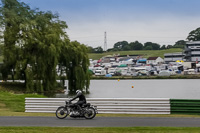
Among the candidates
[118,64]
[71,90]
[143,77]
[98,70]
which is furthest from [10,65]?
[118,64]

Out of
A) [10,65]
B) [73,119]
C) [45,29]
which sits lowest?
[73,119]

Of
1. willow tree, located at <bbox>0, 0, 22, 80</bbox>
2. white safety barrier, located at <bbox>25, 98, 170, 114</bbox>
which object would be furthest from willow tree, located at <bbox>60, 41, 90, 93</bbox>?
white safety barrier, located at <bbox>25, 98, 170, 114</bbox>

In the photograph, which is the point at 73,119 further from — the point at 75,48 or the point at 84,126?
the point at 75,48

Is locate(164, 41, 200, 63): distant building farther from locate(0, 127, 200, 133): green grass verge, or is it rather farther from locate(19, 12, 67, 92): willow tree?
locate(0, 127, 200, 133): green grass verge

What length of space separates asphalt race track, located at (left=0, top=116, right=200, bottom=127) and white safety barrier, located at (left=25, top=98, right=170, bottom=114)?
1.86m

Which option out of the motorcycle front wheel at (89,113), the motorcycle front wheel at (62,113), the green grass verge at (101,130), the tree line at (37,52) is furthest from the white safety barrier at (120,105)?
the tree line at (37,52)

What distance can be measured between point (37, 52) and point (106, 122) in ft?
118

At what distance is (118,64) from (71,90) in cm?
12471

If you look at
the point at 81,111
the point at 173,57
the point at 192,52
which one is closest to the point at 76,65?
the point at 81,111

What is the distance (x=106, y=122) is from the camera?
17516 millimetres

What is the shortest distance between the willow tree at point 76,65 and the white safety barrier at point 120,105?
31673mm

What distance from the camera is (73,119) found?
1908 centimetres

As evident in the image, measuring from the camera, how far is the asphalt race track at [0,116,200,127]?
16.6 m

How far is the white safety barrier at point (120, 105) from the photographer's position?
20781mm
